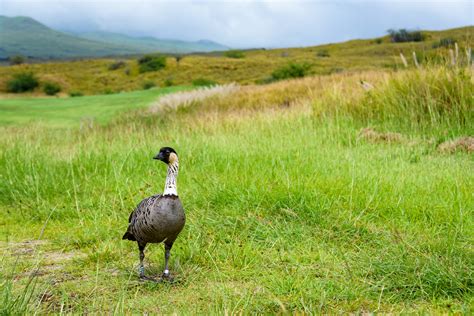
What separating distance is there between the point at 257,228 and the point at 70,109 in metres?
15.2

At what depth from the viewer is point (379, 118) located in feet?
36.3

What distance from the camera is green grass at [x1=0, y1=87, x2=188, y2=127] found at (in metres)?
16.8

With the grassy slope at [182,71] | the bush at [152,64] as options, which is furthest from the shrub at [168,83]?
the bush at [152,64]

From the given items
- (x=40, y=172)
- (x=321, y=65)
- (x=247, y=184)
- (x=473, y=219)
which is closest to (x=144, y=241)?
(x=247, y=184)

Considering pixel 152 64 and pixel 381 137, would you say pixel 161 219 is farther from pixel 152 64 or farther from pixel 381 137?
pixel 152 64

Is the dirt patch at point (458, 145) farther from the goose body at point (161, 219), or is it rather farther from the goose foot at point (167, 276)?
the goose body at point (161, 219)

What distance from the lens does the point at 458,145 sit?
28.1ft

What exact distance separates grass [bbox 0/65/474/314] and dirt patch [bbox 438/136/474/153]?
178mm

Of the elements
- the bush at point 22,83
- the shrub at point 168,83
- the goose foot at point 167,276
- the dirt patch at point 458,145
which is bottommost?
the goose foot at point 167,276

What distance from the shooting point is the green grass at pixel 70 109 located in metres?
16.8

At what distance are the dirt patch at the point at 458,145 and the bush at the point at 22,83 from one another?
35654 millimetres

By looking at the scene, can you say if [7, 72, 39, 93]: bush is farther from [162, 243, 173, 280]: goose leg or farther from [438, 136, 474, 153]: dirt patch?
[162, 243, 173, 280]: goose leg

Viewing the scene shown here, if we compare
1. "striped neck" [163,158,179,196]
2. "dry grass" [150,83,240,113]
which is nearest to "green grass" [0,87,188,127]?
"dry grass" [150,83,240,113]

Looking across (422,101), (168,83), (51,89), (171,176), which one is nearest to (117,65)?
(168,83)
